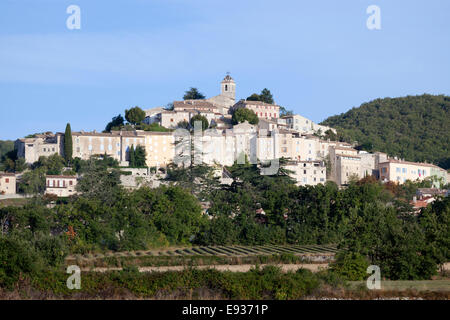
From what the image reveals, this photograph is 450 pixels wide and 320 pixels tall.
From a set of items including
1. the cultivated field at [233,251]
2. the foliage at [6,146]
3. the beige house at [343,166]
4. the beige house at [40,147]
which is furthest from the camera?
the foliage at [6,146]

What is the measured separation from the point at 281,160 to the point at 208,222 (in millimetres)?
17905

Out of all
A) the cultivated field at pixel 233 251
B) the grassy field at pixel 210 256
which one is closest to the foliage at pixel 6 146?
the cultivated field at pixel 233 251

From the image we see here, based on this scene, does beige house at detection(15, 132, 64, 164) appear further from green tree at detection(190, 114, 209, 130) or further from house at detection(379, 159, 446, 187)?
house at detection(379, 159, 446, 187)

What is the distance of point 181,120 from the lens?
76250 mm

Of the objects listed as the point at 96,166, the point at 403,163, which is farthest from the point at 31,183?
the point at 403,163

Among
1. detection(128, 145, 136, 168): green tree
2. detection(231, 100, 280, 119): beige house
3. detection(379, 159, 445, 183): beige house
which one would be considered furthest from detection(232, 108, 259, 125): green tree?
detection(379, 159, 445, 183): beige house

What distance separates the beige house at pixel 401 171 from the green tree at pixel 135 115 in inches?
1022

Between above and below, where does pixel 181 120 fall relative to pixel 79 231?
above

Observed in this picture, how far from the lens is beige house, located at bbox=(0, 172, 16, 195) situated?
206 ft

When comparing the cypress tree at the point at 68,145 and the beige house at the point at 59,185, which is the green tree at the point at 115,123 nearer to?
the cypress tree at the point at 68,145

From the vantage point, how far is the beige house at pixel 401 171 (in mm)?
72938

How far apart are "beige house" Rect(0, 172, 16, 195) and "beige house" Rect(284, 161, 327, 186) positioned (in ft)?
81.6

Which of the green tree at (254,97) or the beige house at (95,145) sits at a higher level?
the green tree at (254,97)
